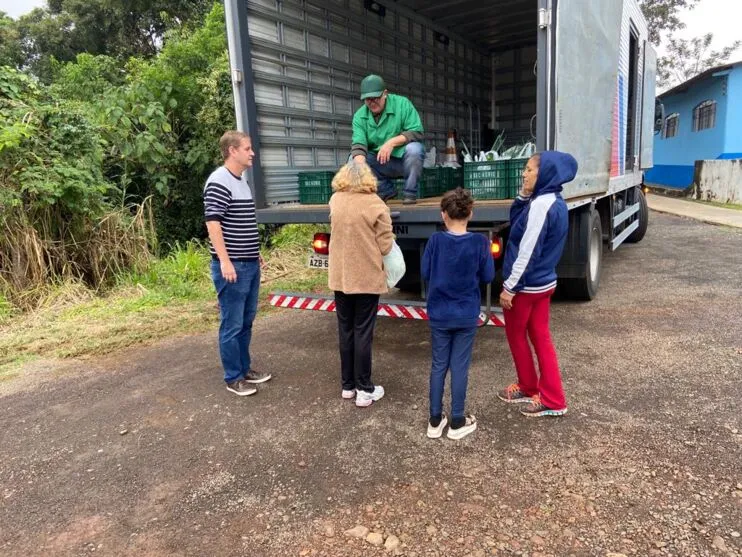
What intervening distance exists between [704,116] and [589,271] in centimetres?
2061

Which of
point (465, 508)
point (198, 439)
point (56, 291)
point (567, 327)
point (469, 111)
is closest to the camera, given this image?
point (465, 508)

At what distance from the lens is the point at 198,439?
123 inches

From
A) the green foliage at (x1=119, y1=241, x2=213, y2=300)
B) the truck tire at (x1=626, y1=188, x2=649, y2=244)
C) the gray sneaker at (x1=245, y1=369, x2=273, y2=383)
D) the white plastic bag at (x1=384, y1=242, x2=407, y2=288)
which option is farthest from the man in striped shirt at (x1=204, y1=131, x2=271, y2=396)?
the truck tire at (x1=626, y1=188, x2=649, y2=244)

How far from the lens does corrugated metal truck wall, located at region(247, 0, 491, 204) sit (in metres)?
4.71

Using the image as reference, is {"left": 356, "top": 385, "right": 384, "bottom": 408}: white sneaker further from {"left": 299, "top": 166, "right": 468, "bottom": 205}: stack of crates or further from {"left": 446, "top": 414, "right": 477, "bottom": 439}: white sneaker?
{"left": 299, "top": 166, "right": 468, "bottom": 205}: stack of crates

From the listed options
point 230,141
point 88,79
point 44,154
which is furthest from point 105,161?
point 230,141

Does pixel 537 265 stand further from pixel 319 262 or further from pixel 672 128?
pixel 672 128

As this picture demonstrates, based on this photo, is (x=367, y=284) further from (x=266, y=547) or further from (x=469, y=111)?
(x=469, y=111)

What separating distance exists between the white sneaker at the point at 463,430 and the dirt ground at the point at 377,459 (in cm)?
6

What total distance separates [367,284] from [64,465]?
1.96 m

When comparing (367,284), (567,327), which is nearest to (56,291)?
(367,284)

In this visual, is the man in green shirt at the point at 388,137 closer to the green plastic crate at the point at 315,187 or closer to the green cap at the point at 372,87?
the green cap at the point at 372,87

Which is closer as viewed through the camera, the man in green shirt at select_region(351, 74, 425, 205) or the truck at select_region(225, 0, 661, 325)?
the truck at select_region(225, 0, 661, 325)

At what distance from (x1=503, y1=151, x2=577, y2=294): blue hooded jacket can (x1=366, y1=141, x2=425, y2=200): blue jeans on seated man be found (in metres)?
1.40
